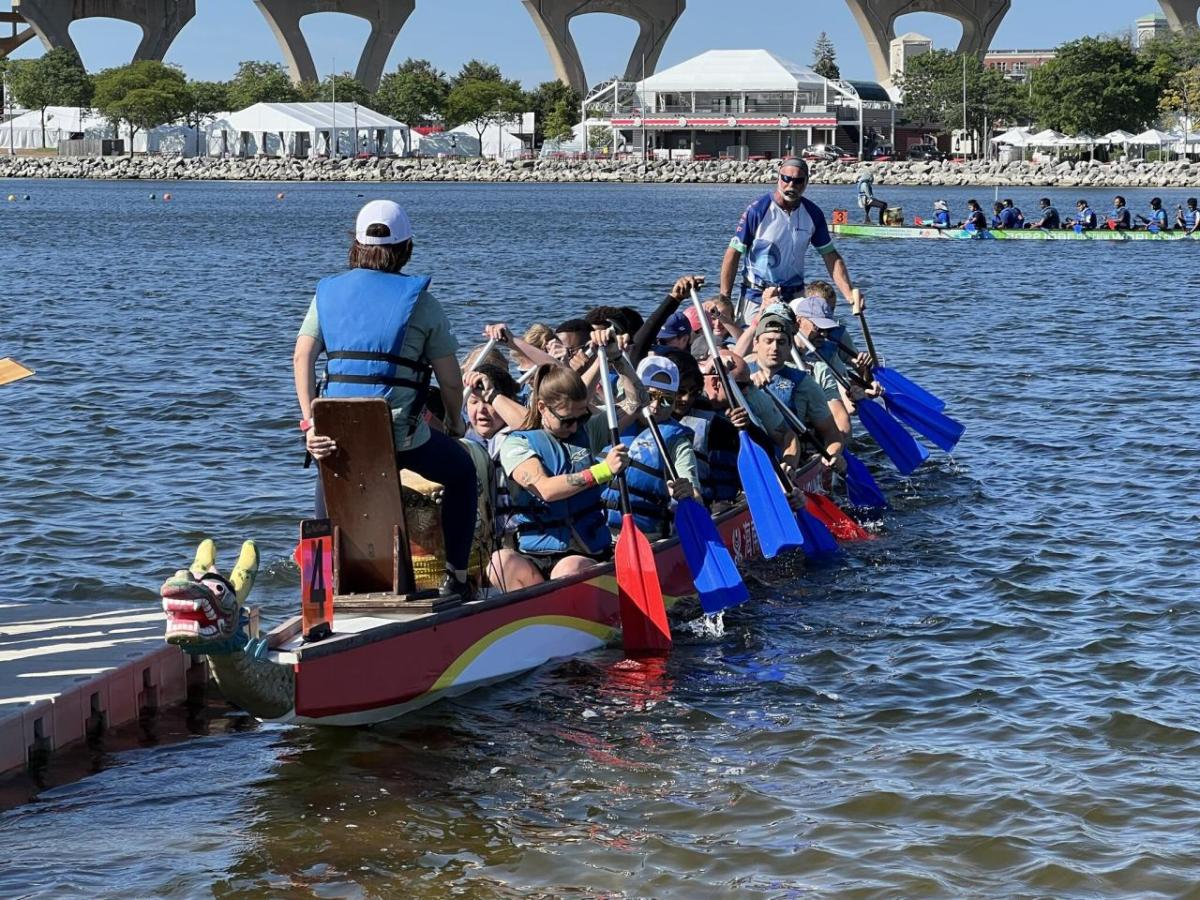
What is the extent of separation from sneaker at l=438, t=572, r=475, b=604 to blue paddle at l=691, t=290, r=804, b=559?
285 cm

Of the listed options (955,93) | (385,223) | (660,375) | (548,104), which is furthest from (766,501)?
(548,104)

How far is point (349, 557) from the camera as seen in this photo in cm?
770

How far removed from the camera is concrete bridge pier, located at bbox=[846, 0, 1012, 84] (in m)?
153

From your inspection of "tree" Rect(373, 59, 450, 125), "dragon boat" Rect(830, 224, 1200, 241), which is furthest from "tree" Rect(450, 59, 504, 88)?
"dragon boat" Rect(830, 224, 1200, 241)

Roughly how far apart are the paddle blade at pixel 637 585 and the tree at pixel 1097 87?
109 m

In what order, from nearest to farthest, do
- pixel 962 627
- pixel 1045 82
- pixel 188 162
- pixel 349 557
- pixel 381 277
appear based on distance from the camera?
pixel 381 277, pixel 349 557, pixel 962 627, pixel 1045 82, pixel 188 162

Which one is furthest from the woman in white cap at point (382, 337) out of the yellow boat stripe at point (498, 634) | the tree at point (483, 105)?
the tree at point (483, 105)

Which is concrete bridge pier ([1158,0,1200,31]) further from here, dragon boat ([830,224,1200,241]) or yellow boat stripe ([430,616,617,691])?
yellow boat stripe ([430,616,617,691])

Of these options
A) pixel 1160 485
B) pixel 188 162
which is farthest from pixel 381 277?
pixel 188 162

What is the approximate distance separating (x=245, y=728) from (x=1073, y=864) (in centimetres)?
405

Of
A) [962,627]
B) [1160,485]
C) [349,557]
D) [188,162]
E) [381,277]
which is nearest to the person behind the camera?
[381,277]

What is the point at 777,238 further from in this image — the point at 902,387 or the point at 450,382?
the point at 450,382

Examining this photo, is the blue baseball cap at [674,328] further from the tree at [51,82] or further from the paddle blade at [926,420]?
the tree at [51,82]

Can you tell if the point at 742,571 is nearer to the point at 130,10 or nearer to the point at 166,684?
the point at 166,684
